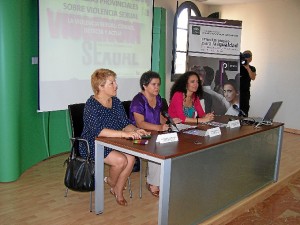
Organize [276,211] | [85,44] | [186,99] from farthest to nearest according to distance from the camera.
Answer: [85,44]
[186,99]
[276,211]

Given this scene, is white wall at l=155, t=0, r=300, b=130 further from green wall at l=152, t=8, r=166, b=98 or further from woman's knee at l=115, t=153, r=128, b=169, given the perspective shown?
woman's knee at l=115, t=153, r=128, b=169

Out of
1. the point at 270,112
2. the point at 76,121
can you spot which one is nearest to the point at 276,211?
the point at 270,112

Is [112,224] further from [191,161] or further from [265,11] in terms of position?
[265,11]

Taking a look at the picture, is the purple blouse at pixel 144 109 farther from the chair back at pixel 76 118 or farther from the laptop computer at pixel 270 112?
the laptop computer at pixel 270 112

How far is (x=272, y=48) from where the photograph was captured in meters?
6.13

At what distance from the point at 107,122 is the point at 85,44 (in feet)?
5.04

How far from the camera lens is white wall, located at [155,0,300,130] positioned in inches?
229

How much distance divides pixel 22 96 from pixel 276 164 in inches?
110

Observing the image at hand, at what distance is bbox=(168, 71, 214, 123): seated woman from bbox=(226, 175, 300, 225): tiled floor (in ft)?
3.11

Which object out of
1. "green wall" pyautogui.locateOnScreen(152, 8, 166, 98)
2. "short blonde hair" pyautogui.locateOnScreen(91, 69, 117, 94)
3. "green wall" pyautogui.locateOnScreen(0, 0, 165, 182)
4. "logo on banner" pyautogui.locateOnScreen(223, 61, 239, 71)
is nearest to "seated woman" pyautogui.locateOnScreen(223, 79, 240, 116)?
"logo on banner" pyautogui.locateOnScreen(223, 61, 239, 71)

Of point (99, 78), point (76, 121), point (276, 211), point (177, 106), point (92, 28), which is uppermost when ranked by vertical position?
point (92, 28)

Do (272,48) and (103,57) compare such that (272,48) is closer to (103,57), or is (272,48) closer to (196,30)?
(196,30)

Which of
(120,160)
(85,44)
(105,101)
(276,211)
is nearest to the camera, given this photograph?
(120,160)

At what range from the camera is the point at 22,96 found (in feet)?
10.7
